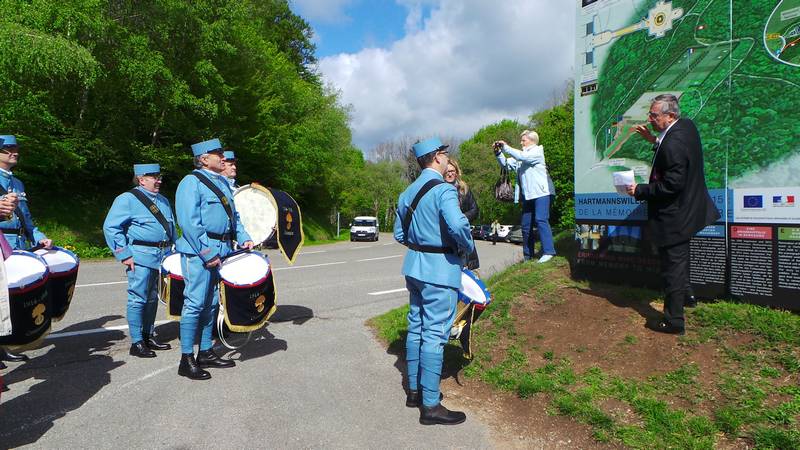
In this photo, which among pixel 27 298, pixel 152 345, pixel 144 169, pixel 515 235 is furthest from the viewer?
pixel 515 235

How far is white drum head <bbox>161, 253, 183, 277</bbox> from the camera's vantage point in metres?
5.34

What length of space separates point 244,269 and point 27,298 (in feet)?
5.83

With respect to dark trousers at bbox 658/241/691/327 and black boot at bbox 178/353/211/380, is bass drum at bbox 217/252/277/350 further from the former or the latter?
dark trousers at bbox 658/241/691/327

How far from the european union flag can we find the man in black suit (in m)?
0.58

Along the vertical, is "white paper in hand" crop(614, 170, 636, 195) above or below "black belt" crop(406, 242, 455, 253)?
above

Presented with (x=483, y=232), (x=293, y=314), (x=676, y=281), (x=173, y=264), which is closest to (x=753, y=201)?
(x=676, y=281)

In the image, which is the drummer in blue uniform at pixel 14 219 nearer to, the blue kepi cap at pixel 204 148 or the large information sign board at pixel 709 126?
the blue kepi cap at pixel 204 148

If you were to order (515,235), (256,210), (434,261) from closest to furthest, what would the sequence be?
(434,261)
(256,210)
(515,235)

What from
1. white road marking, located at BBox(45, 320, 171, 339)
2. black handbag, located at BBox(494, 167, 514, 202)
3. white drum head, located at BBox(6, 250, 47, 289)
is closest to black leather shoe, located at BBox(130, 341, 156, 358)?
white road marking, located at BBox(45, 320, 171, 339)

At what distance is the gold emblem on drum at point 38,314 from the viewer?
3408 millimetres

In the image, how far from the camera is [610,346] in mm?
4277

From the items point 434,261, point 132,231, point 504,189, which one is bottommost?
point 434,261

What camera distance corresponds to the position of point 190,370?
457 cm

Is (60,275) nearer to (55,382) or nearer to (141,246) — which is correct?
(141,246)
